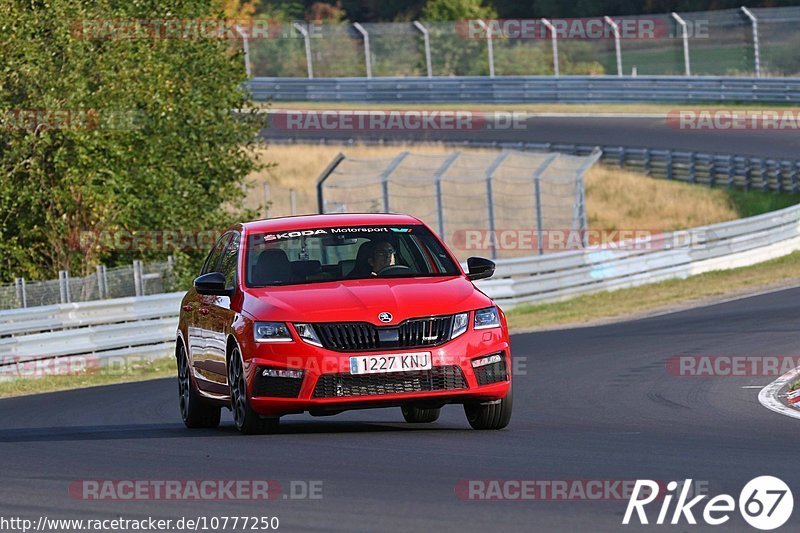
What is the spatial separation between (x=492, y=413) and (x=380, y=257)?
141 centimetres

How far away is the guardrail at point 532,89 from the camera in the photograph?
45719 millimetres

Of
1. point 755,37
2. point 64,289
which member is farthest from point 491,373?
point 755,37

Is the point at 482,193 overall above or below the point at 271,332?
below

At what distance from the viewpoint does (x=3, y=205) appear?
82.6ft

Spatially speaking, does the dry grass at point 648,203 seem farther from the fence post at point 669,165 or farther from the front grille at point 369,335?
the front grille at point 369,335

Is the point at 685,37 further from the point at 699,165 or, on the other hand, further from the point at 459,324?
the point at 459,324

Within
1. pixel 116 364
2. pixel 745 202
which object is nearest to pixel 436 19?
pixel 745 202

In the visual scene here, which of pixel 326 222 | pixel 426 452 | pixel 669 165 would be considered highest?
pixel 326 222

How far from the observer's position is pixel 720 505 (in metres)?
7.14

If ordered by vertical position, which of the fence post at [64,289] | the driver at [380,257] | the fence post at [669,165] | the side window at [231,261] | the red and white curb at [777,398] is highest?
the driver at [380,257]

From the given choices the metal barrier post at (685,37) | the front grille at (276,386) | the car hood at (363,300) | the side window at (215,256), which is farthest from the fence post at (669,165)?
the front grille at (276,386)

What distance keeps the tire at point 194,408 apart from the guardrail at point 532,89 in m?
34.8

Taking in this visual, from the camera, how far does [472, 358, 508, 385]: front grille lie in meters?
10.3

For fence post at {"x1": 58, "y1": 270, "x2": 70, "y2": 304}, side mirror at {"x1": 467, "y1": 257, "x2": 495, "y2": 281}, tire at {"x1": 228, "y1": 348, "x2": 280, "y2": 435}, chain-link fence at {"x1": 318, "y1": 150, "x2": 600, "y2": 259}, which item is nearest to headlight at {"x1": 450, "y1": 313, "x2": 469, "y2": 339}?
side mirror at {"x1": 467, "y1": 257, "x2": 495, "y2": 281}
